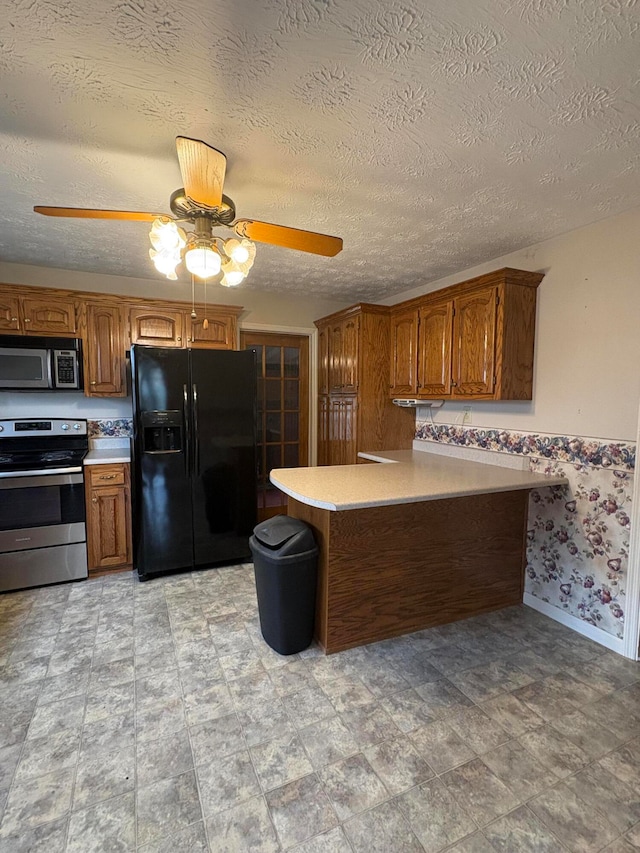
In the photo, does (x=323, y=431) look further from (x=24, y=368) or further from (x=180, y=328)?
(x=24, y=368)

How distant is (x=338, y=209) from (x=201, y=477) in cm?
215

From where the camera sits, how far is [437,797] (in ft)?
4.78

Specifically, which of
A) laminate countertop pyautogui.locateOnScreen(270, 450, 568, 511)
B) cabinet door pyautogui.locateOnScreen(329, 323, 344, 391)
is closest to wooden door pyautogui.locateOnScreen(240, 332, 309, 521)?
cabinet door pyautogui.locateOnScreen(329, 323, 344, 391)

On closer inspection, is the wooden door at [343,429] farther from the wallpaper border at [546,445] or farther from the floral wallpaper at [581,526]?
the floral wallpaper at [581,526]

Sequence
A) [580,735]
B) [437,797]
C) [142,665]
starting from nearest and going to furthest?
[437,797] < [580,735] < [142,665]

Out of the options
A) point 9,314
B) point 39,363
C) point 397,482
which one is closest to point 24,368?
point 39,363

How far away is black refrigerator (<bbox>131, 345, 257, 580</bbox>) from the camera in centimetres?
309

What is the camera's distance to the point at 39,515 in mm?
2973

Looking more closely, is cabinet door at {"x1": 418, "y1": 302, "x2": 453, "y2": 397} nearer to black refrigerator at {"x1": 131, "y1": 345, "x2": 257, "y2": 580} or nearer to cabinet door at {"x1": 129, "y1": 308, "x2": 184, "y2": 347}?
black refrigerator at {"x1": 131, "y1": 345, "x2": 257, "y2": 580}

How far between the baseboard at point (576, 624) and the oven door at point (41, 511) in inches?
130

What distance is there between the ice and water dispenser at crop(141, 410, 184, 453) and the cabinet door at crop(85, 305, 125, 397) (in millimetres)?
604

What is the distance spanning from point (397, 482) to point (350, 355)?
1746 mm

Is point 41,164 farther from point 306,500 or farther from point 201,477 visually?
point 201,477

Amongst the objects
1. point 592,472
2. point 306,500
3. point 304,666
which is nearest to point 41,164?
point 306,500
